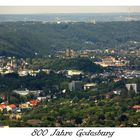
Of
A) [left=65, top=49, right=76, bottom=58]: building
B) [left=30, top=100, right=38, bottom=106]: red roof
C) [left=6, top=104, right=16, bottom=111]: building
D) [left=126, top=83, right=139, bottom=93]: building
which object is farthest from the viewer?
[left=65, top=49, right=76, bottom=58]: building

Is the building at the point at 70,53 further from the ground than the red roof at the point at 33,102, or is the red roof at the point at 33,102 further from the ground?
the building at the point at 70,53

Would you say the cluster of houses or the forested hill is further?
the forested hill

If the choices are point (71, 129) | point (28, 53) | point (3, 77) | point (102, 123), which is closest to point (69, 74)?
point (3, 77)

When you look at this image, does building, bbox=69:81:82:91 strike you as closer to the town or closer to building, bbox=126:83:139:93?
the town

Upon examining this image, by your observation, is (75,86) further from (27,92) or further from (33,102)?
(33,102)

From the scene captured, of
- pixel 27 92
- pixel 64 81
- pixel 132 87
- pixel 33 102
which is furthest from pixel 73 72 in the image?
pixel 33 102

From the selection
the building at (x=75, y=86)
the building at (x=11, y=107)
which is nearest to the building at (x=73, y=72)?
the building at (x=75, y=86)

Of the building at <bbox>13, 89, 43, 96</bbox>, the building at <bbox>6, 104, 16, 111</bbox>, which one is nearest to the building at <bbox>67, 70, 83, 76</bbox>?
the building at <bbox>13, 89, 43, 96</bbox>

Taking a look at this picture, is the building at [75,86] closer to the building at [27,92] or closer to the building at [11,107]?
the building at [27,92]
